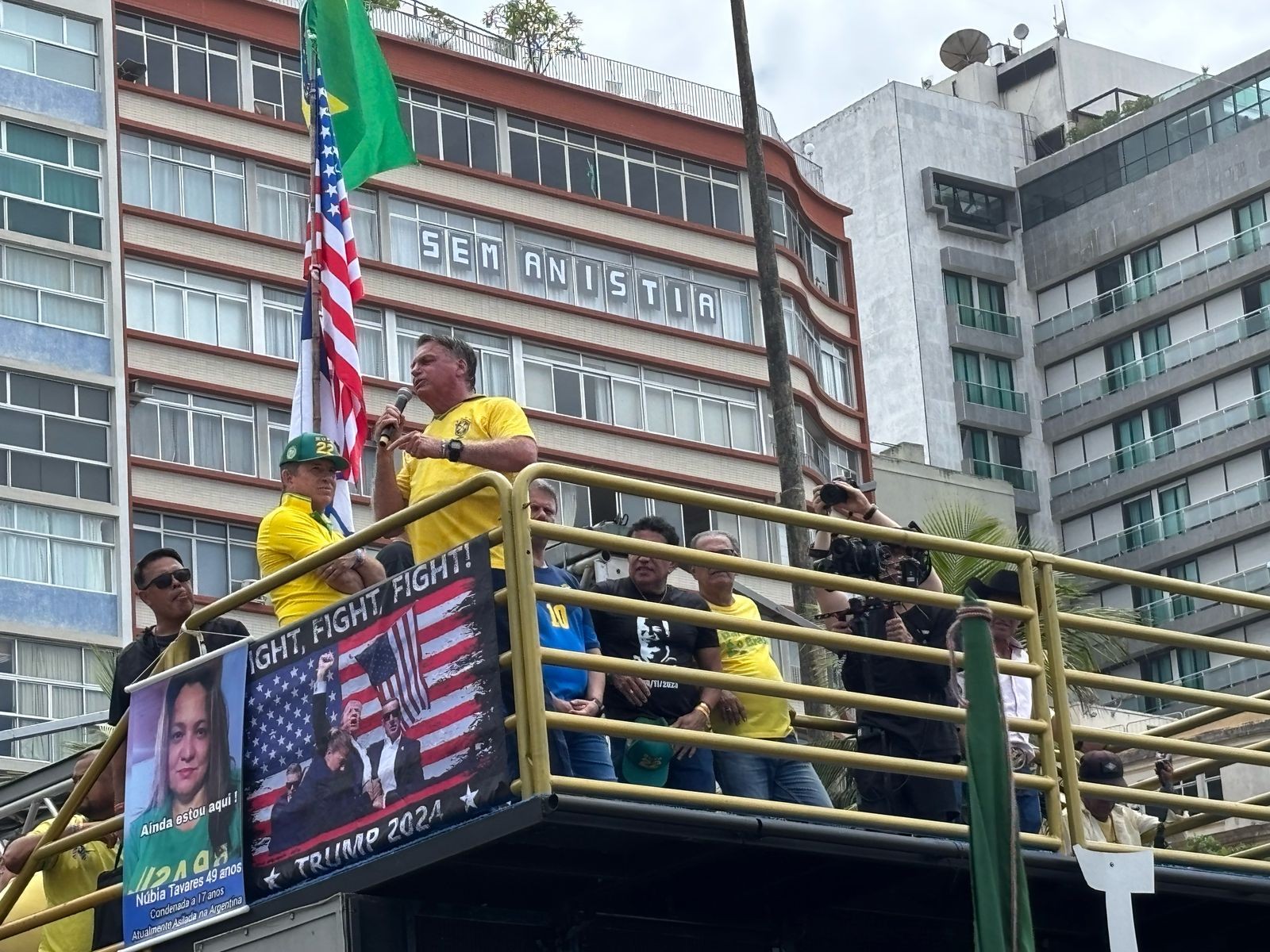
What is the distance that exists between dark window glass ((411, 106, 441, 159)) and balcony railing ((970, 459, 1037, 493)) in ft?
127

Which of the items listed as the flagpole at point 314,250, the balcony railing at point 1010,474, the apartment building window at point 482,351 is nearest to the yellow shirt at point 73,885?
the flagpole at point 314,250

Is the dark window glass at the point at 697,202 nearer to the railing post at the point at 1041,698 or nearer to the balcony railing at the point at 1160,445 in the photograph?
the balcony railing at the point at 1160,445

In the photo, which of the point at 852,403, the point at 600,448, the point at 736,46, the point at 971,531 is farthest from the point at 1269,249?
the point at 736,46

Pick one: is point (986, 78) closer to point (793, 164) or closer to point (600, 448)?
point (793, 164)

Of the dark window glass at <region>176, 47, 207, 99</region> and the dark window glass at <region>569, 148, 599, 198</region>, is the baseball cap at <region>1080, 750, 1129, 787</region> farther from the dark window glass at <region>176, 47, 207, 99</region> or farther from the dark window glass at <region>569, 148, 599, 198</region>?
the dark window glass at <region>569, 148, 599, 198</region>

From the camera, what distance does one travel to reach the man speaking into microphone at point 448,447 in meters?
10.0

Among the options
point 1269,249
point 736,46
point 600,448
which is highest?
point 1269,249

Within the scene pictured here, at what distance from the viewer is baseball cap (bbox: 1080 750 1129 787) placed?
458 inches

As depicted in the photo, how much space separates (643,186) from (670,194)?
29.5 inches

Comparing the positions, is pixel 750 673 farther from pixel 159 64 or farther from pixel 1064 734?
pixel 159 64

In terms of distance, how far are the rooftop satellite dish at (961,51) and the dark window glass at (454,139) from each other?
44.3m

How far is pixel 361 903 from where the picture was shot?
9.12 meters

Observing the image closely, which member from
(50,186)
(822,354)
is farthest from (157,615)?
(822,354)

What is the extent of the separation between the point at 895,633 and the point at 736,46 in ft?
58.5
